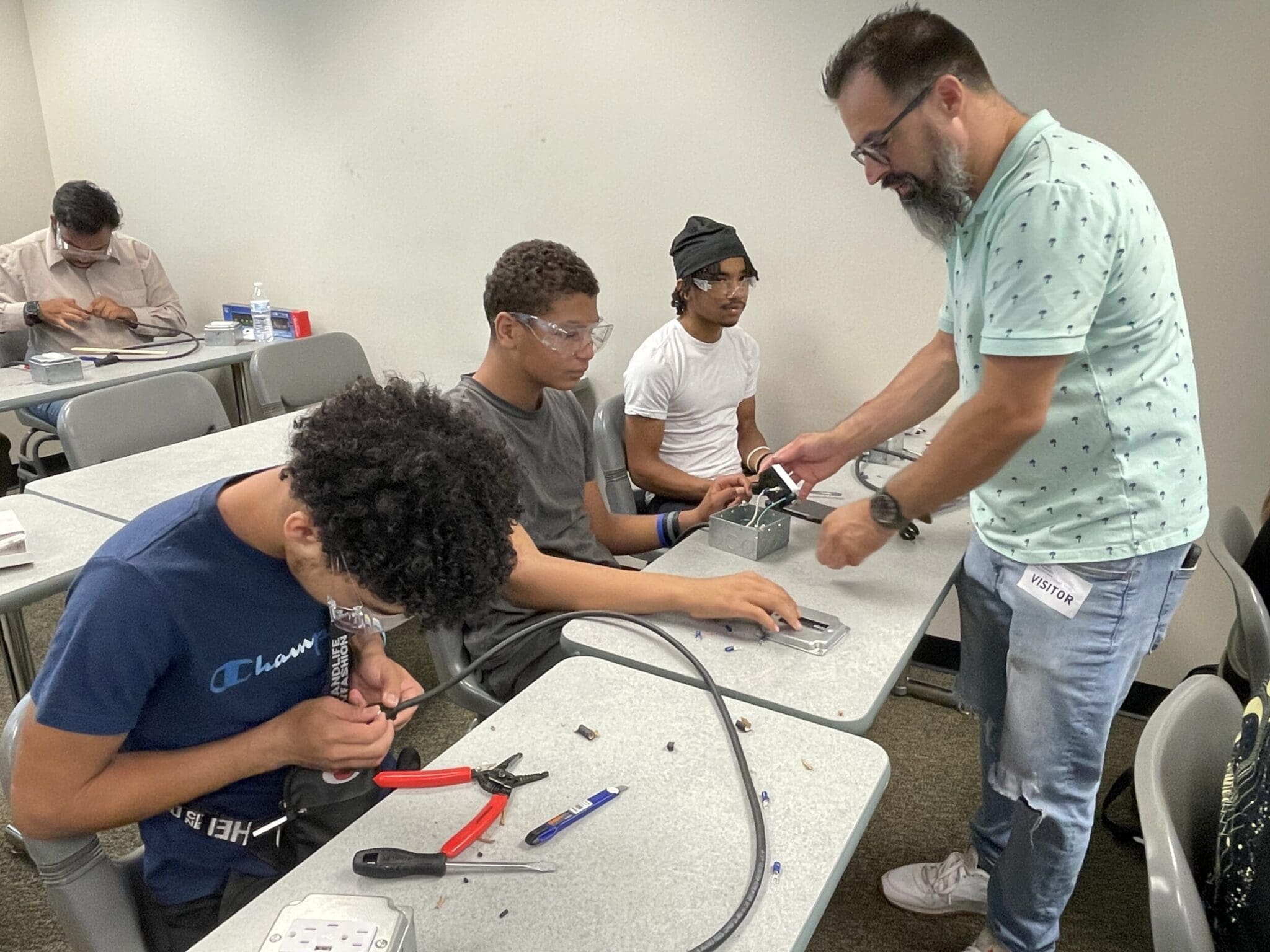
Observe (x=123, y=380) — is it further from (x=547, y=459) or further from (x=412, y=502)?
(x=412, y=502)

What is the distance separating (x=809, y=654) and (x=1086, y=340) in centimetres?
59

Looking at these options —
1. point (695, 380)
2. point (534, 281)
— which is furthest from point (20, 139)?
point (534, 281)

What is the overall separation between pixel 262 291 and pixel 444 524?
3.52m

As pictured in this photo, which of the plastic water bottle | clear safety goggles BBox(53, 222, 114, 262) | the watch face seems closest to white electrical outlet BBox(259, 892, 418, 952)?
the watch face

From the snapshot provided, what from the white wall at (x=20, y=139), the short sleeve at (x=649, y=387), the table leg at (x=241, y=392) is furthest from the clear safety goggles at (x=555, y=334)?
the white wall at (x=20, y=139)

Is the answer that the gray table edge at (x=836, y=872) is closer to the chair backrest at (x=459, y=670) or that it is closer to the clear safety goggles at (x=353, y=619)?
the clear safety goggles at (x=353, y=619)

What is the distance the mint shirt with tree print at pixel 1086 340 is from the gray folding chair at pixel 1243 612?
0.31 metres

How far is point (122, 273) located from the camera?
12.0 ft

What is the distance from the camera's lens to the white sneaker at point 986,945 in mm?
1543

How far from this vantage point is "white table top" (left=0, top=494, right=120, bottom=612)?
5.14ft

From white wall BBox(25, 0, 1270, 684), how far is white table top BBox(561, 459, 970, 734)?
1138 mm

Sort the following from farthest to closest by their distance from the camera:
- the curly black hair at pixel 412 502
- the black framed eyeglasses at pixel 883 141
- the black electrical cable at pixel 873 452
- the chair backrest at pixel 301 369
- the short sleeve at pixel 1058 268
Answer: the chair backrest at pixel 301 369, the black electrical cable at pixel 873 452, the black framed eyeglasses at pixel 883 141, the short sleeve at pixel 1058 268, the curly black hair at pixel 412 502

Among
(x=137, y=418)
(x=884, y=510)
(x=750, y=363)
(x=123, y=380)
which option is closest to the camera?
(x=884, y=510)

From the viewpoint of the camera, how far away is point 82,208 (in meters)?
3.33
